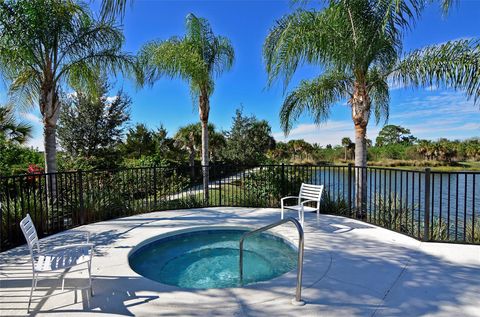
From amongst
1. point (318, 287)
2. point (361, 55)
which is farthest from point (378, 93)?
point (318, 287)

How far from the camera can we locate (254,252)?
4.66 m

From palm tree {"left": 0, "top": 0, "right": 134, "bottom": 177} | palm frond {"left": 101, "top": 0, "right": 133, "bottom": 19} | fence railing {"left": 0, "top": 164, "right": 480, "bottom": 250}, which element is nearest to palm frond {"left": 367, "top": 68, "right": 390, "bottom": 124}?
fence railing {"left": 0, "top": 164, "right": 480, "bottom": 250}

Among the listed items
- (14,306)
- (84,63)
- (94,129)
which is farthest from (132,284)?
(94,129)

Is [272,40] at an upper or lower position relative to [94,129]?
upper

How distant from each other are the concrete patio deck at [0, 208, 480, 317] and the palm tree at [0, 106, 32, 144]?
6617 millimetres

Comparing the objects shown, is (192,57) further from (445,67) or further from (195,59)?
(445,67)

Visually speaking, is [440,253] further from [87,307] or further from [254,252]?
[87,307]

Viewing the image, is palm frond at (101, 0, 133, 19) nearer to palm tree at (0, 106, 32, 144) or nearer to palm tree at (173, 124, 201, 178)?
palm tree at (0, 106, 32, 144)

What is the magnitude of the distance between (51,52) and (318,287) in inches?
255

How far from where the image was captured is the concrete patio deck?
2512 mm

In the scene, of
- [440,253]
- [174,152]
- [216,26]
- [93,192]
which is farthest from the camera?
[174,152]

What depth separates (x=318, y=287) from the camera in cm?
291

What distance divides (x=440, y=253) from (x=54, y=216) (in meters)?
6.28

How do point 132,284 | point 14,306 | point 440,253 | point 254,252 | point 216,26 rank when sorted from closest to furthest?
point 14,306
point 132,284
point 440,253
point 254,252
point 216,26
